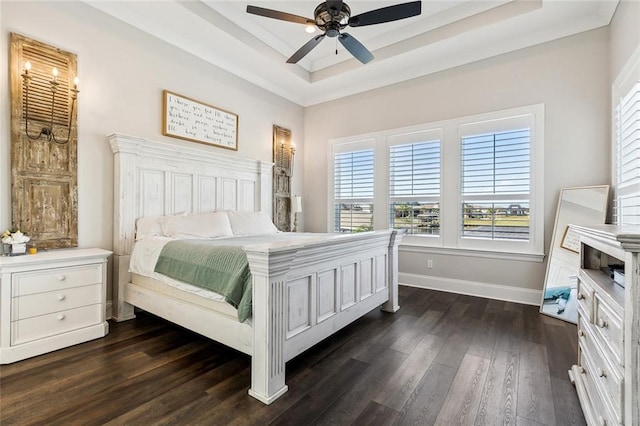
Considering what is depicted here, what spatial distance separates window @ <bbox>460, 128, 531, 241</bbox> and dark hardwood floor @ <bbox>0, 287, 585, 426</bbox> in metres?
1.31

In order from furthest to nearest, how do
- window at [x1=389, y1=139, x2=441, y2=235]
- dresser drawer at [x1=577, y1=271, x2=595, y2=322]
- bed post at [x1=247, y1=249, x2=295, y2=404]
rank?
1. window at [x1=389, y1=139, x2=441, y2=235]
2. bed post at [x1=247, y1=249, x2=295, y2=404]
3. dresser drawer at [x1=577, y1=271, x2=595, y2=322]

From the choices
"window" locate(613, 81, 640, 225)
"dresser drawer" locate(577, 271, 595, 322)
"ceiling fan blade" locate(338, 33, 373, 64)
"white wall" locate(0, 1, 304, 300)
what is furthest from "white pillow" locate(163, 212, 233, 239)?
"window" locate(613, 81, 640, 225)

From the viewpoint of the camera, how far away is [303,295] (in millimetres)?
2057

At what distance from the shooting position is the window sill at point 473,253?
357 centimetres

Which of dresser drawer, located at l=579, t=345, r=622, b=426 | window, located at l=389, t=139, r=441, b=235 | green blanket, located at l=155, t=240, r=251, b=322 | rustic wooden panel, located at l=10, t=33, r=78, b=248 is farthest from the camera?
window, located at l=389, t=139, r=441, b=235

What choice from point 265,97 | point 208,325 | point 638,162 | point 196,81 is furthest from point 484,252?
point 196,81

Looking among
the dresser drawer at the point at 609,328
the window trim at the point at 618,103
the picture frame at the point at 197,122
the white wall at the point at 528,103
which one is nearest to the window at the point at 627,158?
the window trim at the point at 618,103

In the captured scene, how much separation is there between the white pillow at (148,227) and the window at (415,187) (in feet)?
10.4

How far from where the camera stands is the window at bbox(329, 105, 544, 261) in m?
3.58

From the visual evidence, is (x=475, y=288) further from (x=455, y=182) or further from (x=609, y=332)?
(x=609, y=332)

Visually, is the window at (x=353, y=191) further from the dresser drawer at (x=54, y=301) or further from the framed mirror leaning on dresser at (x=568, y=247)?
the dresser drawer at (x=54, y=301)

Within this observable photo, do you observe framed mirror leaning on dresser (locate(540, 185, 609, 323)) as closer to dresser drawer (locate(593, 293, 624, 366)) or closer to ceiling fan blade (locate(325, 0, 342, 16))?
dresser drawer (locate(593, 293, 624, 366))

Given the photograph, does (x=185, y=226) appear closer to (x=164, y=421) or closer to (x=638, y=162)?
(x=164, y=421)

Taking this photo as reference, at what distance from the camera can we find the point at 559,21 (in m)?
3.25
